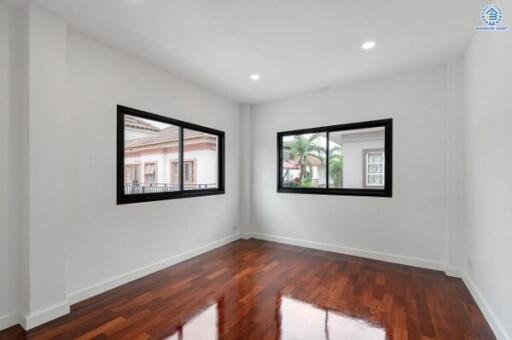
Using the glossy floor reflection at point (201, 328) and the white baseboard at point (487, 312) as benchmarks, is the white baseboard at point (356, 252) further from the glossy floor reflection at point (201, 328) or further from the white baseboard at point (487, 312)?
the glossy floor reflection at point (201, 328)

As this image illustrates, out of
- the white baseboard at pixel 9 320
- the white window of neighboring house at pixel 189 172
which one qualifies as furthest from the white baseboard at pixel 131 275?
the white window of neighboring house at pixel 189 172

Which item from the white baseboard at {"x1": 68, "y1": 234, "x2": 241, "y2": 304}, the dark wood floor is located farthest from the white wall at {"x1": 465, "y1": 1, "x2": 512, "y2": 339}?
the white baseboard at {"x1": 68, "y1": 234, "x2": 241, "y2": 304}

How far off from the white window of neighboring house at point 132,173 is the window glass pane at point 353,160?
3107 millimetres

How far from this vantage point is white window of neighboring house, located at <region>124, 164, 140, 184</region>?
3023mm

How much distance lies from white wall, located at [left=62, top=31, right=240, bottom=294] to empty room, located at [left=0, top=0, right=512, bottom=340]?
0.02 meters

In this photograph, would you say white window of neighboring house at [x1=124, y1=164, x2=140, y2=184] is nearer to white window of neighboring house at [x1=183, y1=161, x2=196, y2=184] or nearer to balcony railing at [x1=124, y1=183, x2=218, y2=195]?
balcony railing at [x1=124, y1=183, x2=218, y2=195]

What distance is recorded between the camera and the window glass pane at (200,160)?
3.93 m

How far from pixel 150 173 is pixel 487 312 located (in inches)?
158

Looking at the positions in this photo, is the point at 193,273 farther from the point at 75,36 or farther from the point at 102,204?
the point at 75,36

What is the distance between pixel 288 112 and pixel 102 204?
11.3ft

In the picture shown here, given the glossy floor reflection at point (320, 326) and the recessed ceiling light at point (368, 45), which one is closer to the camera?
the glossy floor reflection at point (320, 326)

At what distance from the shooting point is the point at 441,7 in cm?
211

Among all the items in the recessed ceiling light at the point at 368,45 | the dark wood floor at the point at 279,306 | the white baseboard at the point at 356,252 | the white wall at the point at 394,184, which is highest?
the recessed ceiling light at the point at 368,45

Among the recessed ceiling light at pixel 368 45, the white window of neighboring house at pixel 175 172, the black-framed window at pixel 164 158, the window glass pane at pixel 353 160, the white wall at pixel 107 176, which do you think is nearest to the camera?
the white wall at pixel 107 176
